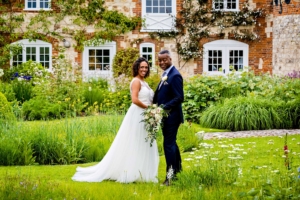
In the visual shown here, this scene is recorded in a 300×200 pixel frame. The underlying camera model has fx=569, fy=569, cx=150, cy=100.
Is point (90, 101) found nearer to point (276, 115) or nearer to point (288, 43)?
point (276, 115)

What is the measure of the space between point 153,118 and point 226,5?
16.9 m

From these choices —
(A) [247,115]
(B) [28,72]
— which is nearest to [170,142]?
(A) [247,115]

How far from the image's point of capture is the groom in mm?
6656

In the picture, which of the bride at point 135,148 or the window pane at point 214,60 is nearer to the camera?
the bride at point 135,148

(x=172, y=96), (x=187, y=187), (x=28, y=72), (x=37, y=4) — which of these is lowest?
(x=187, y=187)

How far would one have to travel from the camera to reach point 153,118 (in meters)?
6.64

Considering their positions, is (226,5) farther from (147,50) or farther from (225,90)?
(225,90)

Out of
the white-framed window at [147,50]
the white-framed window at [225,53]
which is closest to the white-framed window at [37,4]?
the white-framed window at [147,50]

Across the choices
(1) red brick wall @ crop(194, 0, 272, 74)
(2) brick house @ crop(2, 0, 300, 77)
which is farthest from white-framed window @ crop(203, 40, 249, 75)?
(1) red brick wall @ crop(194, 0, 272, 74)

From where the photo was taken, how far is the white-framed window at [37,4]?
22203 millimetres

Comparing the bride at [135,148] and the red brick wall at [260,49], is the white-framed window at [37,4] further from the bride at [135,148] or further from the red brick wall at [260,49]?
the bride at [135,148]

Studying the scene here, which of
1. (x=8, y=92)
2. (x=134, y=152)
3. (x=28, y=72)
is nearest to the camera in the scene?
(x=134, y=152)

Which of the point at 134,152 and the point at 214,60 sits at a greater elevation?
the point at 214,60

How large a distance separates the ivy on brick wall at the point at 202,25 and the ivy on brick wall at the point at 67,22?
168 centimetres
